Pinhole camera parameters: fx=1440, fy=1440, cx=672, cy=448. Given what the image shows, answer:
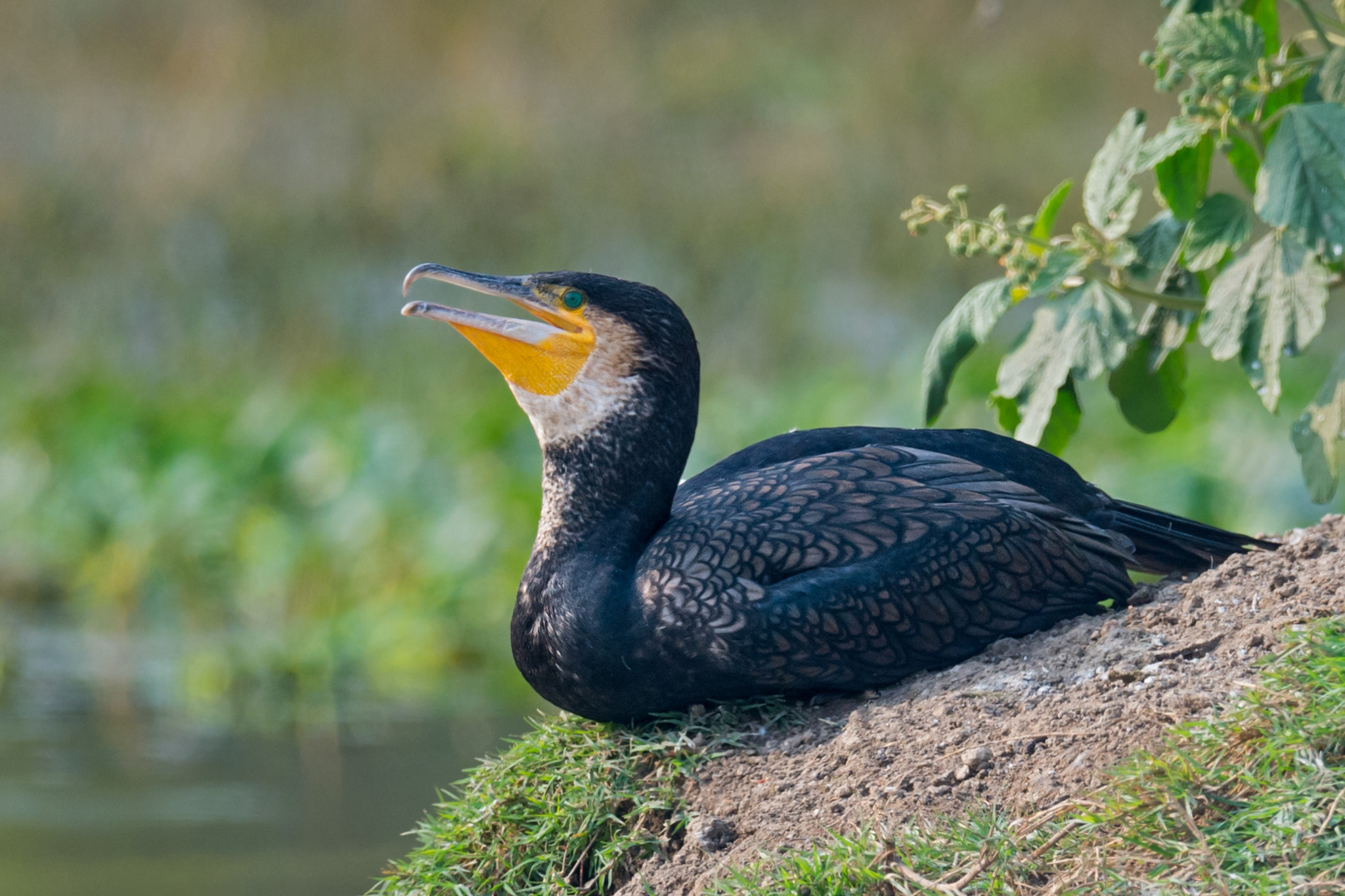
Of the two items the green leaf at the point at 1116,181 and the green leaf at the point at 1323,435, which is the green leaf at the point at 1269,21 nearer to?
the green leaf at the point at 1116,181

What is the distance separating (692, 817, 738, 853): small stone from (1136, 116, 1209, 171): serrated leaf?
1740 millimetres

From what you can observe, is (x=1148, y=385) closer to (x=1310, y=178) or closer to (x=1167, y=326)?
(x=1167, y=326)

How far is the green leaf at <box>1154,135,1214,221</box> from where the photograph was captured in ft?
11.0

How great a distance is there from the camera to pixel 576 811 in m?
2.86

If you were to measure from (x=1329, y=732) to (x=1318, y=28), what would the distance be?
1.90m

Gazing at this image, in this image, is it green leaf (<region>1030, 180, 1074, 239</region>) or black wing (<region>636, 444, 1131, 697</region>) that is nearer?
black wing (<region>636, 444, 1131, 697</region>)

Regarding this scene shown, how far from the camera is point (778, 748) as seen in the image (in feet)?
9.40

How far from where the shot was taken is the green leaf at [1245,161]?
11.9ft

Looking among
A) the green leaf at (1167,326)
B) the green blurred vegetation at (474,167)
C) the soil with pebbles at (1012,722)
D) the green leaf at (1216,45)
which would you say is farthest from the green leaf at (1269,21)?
the green blurred vegetation at (474,167)

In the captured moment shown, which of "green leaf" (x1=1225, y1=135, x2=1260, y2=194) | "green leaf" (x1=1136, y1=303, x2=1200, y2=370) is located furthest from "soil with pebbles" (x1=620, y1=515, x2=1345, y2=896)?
"green leaf" (x1=1225, y1=135, x2=1260, y2=194)

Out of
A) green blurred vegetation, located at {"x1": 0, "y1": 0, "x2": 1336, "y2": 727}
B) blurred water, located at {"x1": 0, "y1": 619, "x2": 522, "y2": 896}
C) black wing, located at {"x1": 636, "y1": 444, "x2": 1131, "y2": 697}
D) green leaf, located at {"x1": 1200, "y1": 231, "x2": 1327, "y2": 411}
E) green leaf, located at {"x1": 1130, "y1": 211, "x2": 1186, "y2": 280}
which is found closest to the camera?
black wing, located at {"x1": 636, "y1": 444, "x2": 1131, "y2": 697}

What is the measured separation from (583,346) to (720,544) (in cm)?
52

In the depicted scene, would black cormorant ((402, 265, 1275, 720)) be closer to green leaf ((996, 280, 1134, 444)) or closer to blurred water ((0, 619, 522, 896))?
green leaf ((996, 280, 1134, 444))

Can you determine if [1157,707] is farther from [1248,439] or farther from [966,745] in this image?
[1248,439]
